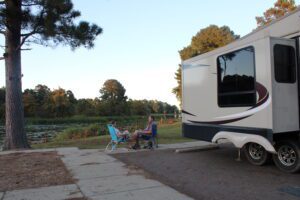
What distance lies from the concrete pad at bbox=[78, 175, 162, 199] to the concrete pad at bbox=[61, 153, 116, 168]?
5.87 ft

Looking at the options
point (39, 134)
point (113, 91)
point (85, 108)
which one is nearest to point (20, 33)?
point (39, 134)

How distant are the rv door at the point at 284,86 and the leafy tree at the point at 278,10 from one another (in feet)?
41.5

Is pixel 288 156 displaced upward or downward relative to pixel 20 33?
downward

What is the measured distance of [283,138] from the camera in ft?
18.8

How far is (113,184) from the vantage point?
201 inches

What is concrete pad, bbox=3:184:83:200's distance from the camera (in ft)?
14.5

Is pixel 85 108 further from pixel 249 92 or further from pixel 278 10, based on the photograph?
pixel 249 92

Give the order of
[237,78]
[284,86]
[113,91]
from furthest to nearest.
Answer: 1. [113,91]
2. [237,78]
3. [284,86]

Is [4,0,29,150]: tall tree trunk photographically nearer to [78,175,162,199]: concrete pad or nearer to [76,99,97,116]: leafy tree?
[78,175,162,199]: concrete pad

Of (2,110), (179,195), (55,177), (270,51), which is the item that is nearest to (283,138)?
(270,51)

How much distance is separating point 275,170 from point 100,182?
3627 millimetres

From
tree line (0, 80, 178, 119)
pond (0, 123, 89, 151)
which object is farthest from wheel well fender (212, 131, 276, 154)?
tree line (0, 80, 178, 119)

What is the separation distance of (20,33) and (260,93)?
9.43 meters

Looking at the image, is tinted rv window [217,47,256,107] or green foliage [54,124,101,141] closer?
tinted rv window [217,47,256,107]
